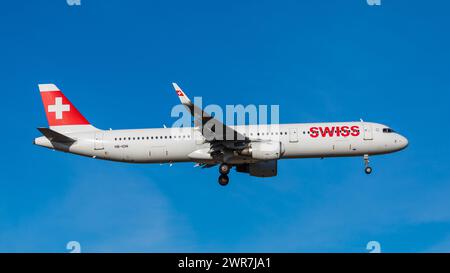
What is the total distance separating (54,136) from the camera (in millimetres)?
59844

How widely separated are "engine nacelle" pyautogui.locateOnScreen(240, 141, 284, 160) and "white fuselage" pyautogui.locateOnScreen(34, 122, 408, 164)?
78 cm

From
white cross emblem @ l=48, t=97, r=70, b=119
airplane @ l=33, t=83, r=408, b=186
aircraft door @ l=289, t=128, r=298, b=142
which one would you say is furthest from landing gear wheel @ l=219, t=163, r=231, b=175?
white cross emblem @ l=48, t=97, r=70, b=119

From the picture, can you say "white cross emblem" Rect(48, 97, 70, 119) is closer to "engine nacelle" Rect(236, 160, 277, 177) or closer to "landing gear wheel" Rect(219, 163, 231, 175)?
"landing gear wheel" Rect(219, 163, 231, 175)

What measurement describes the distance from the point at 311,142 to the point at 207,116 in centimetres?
955

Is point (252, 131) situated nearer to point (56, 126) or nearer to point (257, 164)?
point (257, 164)

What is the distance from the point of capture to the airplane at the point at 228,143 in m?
58.2

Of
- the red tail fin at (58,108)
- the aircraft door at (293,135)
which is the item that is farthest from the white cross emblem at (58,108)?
the aircraft door at (293,135)

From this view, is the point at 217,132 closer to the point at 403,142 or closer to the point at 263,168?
the point at 263,168

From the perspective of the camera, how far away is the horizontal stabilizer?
192 ft

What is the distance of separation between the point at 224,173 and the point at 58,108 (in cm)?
1711

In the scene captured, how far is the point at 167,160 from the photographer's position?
2382 inches

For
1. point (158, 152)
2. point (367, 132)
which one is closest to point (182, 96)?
point (158, 152)

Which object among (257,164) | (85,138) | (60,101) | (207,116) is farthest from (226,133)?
(60,101)

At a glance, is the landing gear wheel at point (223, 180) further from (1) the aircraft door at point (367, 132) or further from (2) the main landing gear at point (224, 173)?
(1) the aircraft door at point (367, 132)
